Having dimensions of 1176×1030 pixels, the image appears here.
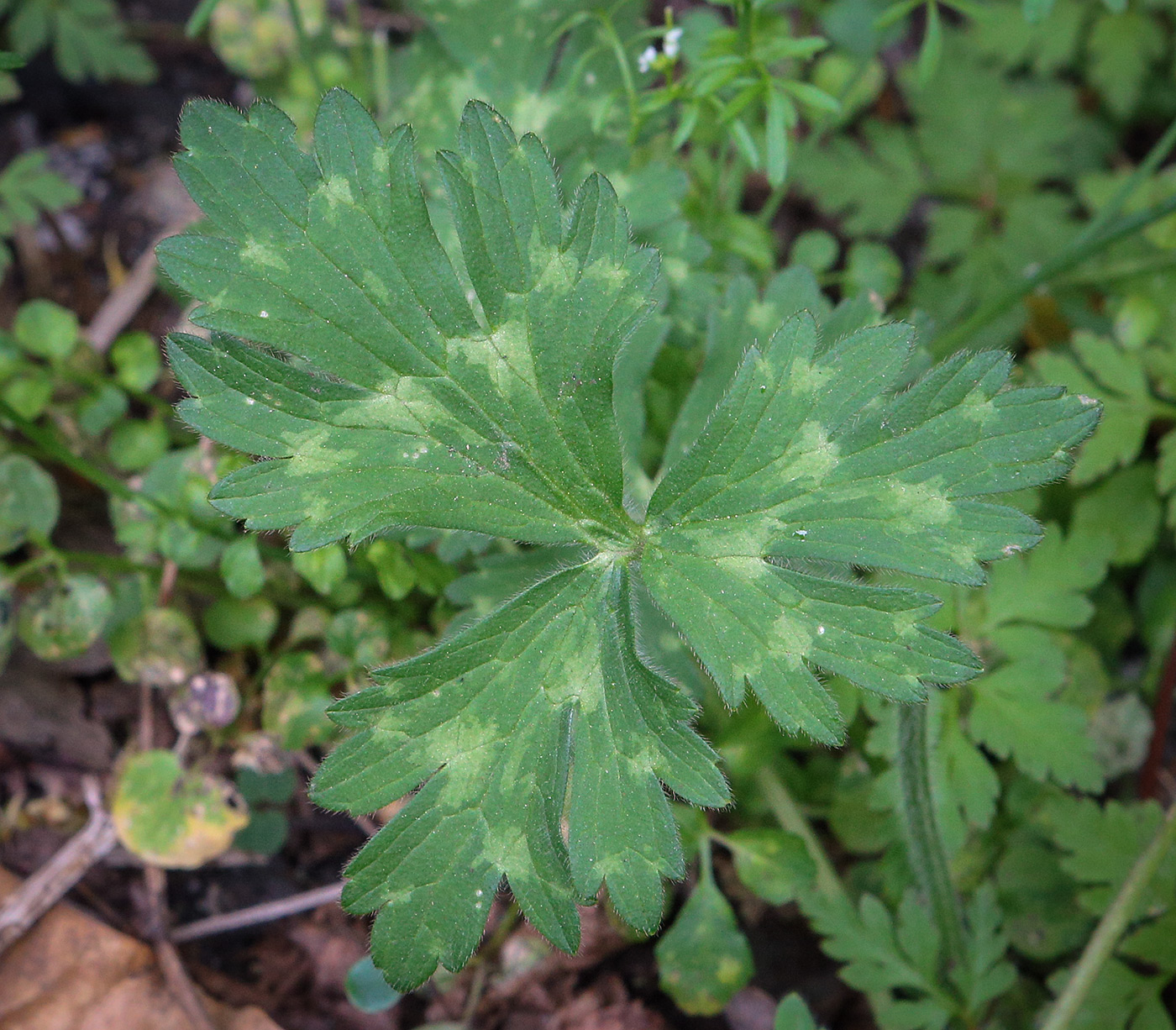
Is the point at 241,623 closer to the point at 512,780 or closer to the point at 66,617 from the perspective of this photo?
the point at 66,617

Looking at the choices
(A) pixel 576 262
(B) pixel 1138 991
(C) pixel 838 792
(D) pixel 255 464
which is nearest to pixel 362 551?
(D) pixel 255 464

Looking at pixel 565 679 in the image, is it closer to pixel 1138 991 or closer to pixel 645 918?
pixel 645 918

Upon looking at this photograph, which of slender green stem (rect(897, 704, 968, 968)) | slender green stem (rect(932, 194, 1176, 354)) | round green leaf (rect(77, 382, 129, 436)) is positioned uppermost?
slender green stem (rect(932, 194, 1176, 354))

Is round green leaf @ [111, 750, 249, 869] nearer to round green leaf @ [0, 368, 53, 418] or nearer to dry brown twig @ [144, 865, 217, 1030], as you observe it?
dry brown twig @ [144, 865, 217, 1030]

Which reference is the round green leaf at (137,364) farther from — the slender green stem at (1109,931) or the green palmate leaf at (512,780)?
the slender green stem at (1109,931)

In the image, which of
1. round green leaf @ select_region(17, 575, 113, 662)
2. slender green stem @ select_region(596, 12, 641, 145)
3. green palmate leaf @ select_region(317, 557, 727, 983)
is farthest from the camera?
round green leaf @ select_region(17, 575, 113, 662)

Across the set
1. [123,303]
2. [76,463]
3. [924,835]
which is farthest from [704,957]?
[123,303]

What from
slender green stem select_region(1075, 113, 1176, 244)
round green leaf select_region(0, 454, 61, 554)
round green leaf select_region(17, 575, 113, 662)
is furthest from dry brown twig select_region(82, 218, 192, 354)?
slender green stem select_region(1075, 113, 1176, 244)
